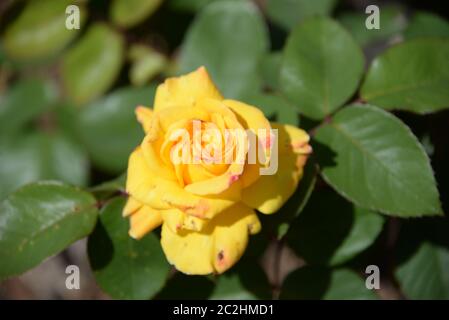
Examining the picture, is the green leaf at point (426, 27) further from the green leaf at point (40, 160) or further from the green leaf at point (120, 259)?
the green leaf at point (40, 160)

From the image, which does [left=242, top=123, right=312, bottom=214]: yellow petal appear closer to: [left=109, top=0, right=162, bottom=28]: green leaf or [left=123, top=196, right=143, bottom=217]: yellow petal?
[left=123, top=196, right=143, bottom=217]: yellow petal

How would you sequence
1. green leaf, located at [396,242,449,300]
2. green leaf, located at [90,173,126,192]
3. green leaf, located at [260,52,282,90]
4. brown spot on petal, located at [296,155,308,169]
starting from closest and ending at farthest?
brown spot on petal, located at [296,155,308,169], green leaf, located at [90,173,126,192], green leaf, located at [396,242,449,300], green leaf, located at [260,52,282,90]

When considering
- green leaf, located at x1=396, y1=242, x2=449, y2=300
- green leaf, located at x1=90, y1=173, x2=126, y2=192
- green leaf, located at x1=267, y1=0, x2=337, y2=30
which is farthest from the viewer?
green leaf, located at x1=267, y1=0, x2=337, y2=30

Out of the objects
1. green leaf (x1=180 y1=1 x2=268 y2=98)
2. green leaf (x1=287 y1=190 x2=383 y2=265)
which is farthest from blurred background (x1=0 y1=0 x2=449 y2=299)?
green leaf (x1=287 y1=190 x2=383 y2=265)

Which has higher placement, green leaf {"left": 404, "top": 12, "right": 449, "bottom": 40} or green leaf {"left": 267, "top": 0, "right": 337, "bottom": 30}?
green leaf {"left": 267, "top": 0, "right": 337, "bottom": 30}

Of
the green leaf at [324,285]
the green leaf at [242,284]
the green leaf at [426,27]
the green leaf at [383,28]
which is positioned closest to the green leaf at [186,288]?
the green leaf at [242,284]

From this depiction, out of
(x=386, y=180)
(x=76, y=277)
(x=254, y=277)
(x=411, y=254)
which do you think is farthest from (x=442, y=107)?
(x=76, y=277)
